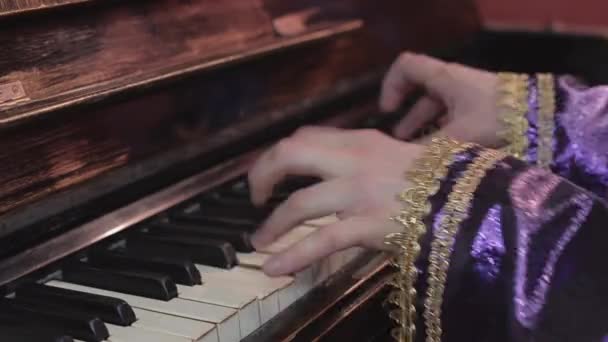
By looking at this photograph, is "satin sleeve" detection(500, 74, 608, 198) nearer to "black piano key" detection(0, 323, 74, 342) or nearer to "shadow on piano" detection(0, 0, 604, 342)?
"shadow on piano" detection(0, 0, 604, 342)

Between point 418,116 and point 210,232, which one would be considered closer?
point 210,232

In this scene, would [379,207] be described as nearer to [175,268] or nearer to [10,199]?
[175,268]

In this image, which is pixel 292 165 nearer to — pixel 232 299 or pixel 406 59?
pixel 232 299

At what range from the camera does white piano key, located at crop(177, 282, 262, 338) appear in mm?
685

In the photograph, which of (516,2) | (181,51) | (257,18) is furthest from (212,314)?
(516,2)

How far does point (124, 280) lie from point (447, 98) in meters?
0.52

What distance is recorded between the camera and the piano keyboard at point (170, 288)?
666mm

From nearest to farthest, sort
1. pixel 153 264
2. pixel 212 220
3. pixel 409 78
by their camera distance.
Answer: pixel 153 264, pixel 212 220, pixel 409 78

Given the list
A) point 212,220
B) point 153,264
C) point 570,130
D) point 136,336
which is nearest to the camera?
point 136,336

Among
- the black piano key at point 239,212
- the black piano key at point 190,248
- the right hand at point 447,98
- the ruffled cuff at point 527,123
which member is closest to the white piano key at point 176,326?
the black piano key at point 190,248

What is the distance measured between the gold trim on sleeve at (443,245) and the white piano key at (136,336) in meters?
0.23

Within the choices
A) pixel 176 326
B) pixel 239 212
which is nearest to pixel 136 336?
pixel 176 326

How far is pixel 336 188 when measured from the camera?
0.74m

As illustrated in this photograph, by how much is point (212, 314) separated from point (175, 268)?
99 millimetres
